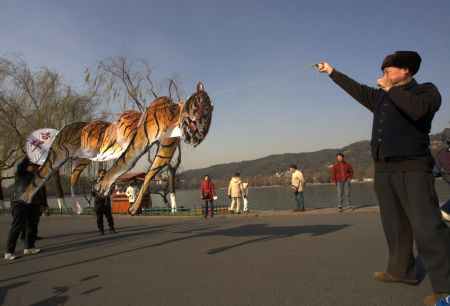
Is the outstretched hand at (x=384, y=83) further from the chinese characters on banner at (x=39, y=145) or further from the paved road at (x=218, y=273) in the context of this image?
the chinese characters on banner at (x=39, y=145)

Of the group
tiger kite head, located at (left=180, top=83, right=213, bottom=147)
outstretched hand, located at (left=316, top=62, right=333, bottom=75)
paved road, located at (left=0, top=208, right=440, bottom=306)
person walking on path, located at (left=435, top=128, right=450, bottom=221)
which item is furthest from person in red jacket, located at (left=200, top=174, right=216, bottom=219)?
outstretched hand, located at (left=316, top=62, right=333, bottom=75)

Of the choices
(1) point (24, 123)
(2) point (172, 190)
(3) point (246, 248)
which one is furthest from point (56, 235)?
(1) point (24, 123)

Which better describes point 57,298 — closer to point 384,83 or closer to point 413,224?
point 413,224

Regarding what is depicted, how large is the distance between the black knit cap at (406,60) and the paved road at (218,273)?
236 cm

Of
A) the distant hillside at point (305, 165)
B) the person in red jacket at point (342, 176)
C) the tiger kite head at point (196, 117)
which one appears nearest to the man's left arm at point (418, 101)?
the tiger kite head at point (196, 117)

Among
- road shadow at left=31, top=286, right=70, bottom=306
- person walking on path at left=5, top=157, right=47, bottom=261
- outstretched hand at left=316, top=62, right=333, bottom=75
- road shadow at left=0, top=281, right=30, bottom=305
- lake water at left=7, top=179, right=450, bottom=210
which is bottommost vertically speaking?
road shadow at left=31, top=286, right=70, bottom=306

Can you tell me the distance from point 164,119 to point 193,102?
57 cm

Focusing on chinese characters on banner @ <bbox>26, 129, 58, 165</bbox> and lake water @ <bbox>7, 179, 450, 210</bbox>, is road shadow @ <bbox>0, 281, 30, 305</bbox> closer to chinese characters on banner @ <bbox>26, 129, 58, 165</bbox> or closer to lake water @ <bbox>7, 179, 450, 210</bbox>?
chinese characters on banner @ <bbox>26, 129, 58, 165</bbox>

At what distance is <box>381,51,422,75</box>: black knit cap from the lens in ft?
13.4

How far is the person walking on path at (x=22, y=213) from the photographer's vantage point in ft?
26.6

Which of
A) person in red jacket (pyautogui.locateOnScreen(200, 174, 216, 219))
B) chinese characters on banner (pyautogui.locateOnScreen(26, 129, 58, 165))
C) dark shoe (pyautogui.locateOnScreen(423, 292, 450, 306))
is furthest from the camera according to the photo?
person in red jacket (pyautogui.locateOnScreen(200, 174, 216, 219))

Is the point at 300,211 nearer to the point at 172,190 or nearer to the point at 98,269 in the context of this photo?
the point at 172,190

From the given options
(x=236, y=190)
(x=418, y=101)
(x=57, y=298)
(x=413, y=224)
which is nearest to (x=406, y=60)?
(x=418, y=101)

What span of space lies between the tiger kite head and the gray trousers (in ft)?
10.0
